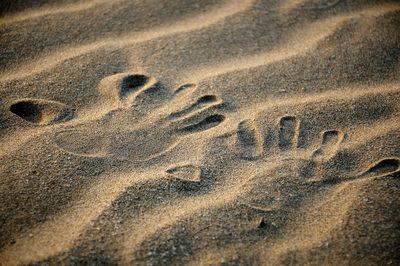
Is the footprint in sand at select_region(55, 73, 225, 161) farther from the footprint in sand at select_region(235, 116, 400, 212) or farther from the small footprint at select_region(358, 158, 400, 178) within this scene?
the small footprint at select_region(358, 158, 400, 178)

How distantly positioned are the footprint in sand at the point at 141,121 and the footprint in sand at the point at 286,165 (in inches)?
6.7

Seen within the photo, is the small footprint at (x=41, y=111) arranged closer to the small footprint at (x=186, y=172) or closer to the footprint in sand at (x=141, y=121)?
the footprint in sand at (x=141, y=121)

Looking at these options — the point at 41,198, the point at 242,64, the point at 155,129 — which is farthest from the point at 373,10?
the point at 41,198

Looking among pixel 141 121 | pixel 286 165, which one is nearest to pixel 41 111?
pixel 141 121

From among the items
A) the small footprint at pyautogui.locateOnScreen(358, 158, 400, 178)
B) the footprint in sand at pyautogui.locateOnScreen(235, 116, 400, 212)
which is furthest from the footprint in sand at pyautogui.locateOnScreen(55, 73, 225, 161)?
the small footprint at pyautogui.locateOnScreen(358, 158, 400, 178)

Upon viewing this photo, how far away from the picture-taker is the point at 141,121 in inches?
57.9

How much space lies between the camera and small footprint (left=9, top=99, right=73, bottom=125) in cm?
146

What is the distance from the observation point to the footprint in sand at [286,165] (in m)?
1.26

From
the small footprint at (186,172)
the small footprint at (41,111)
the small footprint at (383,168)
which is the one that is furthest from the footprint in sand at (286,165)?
the small footprint at (41,111)

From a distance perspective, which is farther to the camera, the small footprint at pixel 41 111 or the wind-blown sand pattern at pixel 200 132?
the small footprint at pixel 41 111

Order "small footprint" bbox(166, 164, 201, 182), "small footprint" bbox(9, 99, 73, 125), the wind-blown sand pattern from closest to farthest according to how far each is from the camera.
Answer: the wind-blown sand pattern < "small footprint" bbox(166, 164, 201, 182) < "small footprint" bbox(9, 99, 73, 125)

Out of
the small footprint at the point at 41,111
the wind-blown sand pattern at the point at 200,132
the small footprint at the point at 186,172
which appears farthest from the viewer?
the small footprint at the point at 41,111

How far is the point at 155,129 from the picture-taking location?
144cm

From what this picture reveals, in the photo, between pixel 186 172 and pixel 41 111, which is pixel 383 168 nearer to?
pixel 186 172
